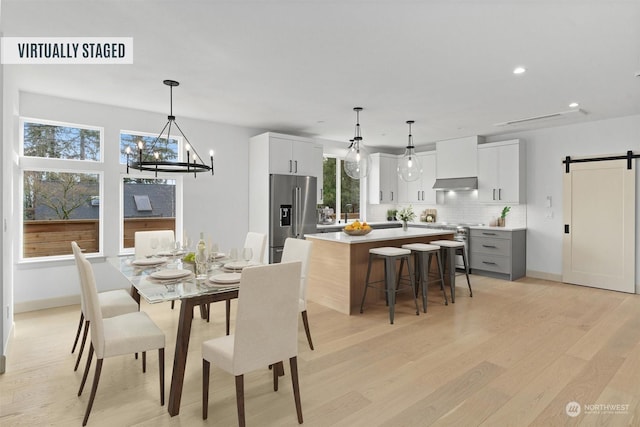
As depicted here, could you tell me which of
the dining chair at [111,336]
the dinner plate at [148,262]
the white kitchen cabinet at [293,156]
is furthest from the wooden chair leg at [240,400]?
the white kitchen cabinet at [293,156]

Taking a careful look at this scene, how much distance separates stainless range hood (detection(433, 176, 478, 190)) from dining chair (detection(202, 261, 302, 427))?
5426 mm

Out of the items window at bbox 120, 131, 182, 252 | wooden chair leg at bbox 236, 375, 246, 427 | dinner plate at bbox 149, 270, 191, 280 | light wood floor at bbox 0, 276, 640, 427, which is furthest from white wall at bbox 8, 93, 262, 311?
wooden chair leg at bbox 236, 375, 246, 427

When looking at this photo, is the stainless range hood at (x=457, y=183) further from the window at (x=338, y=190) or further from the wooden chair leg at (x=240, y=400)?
the wooden chair leg at (x=240, y=400)

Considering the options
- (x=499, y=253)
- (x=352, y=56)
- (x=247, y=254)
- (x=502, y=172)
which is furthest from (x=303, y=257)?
(x=502, y=172)

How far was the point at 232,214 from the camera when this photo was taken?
5.92m

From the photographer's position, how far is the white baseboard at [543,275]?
6043 mm

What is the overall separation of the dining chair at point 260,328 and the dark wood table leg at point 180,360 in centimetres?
16

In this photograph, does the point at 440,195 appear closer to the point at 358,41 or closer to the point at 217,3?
the point at 358,41

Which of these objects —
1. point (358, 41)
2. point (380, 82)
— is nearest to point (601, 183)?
point (380, 82)

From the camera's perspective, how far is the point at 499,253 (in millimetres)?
6184

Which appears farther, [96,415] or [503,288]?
[503,288]

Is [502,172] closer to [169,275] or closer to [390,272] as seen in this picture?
A: [390,272]

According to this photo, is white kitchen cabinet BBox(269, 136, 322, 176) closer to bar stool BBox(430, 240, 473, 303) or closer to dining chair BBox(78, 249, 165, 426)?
bar stool BBox(430, 240, 473, 303)

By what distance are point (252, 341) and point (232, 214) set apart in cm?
407
